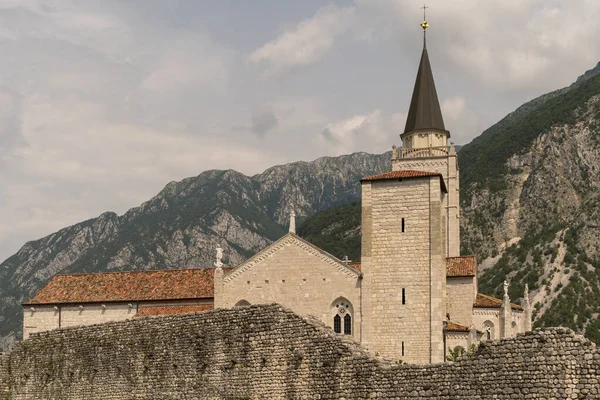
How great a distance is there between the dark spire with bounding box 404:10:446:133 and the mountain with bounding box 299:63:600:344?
120 ft

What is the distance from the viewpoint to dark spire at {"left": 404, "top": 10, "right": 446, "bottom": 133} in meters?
60.9

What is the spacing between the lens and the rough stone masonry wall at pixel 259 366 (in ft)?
51.5

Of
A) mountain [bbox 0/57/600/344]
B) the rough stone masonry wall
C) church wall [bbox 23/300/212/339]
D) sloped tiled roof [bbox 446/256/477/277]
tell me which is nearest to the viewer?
the rough stone masonry wall

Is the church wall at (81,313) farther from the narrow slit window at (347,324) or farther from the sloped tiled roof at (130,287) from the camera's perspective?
the narrow slit window at (347,324)

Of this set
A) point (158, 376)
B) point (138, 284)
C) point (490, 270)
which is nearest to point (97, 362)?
point (158, 376)

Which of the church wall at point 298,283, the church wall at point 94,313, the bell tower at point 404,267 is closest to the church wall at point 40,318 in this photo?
the church wall at point 94,313

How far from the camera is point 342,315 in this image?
135ft

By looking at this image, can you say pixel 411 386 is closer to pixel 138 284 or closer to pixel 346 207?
pixel 138 284

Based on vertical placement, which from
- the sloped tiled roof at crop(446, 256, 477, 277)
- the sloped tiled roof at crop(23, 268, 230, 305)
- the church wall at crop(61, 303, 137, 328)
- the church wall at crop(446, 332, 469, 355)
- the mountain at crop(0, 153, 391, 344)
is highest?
the mountain at crop(0, 153, 391, 344)

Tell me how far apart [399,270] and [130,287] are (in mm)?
17892

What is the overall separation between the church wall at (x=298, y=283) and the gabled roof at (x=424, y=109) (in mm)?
21434

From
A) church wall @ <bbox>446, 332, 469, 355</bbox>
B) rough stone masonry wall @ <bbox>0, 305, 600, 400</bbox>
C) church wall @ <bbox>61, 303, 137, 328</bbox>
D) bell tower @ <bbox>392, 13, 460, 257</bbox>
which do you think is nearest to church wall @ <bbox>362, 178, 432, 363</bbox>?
church wall @ <bbox>446, 332, 469, 355</bbox>

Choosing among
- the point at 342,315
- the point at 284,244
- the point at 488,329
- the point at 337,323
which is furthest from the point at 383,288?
the point at 488,329

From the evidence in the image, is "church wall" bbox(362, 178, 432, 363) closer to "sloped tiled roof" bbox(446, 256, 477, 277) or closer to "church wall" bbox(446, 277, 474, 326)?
"church wall" bbox(446, 277, 474, 326)
